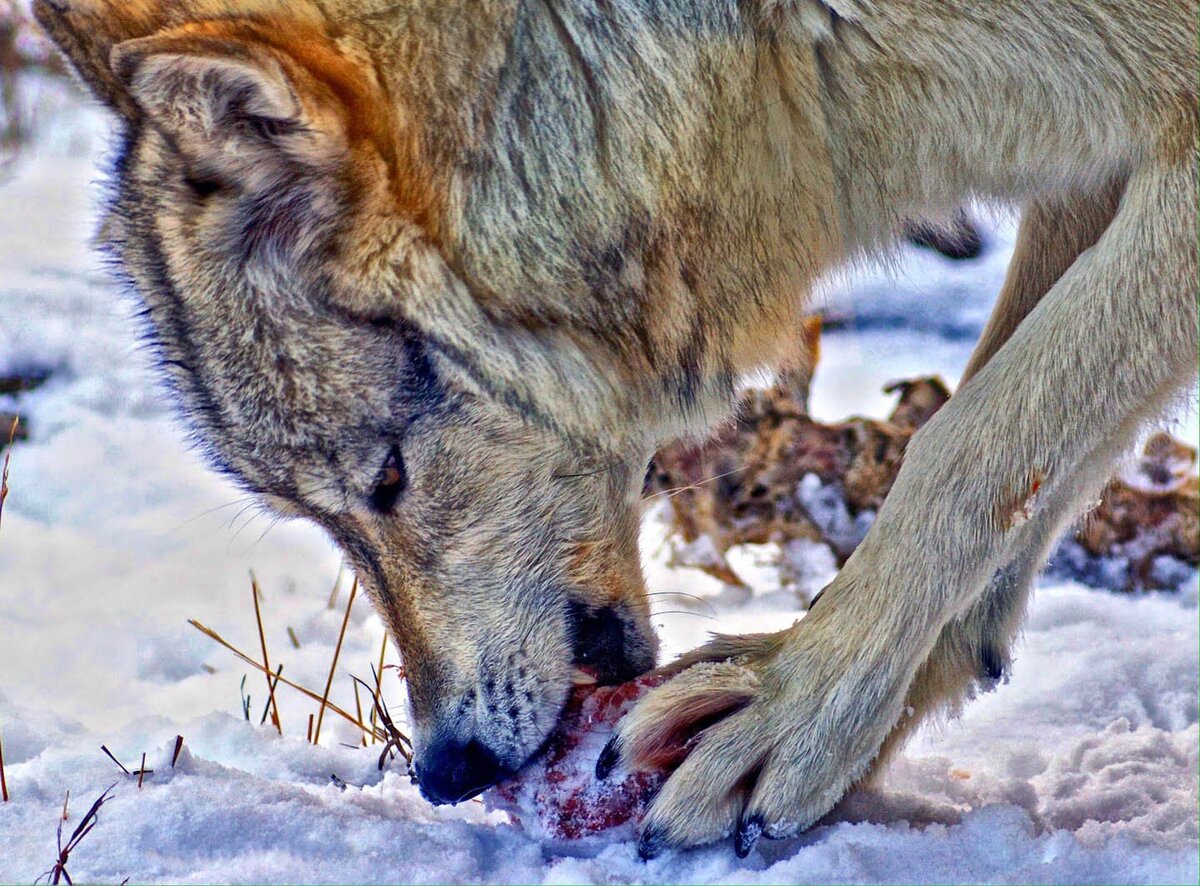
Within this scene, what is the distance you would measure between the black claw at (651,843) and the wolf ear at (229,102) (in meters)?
1.20

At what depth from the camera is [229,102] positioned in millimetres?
1924

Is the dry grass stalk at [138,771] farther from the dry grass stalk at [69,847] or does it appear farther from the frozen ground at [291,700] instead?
the dry grass stalk at [69,847]

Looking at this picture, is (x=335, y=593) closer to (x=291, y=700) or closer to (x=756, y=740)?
(x=291, y=700)

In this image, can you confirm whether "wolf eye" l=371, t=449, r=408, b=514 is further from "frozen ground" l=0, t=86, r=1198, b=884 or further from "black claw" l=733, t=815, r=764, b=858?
"black claw" l=733, t=815, r=764, b=858

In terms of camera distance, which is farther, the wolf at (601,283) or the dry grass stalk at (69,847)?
the wolf at (601,283)

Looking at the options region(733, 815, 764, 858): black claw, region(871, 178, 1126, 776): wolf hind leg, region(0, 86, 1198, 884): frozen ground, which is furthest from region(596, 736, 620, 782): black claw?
region(871, 178, 1126, 776): wolf hind leg

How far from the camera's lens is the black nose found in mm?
2246

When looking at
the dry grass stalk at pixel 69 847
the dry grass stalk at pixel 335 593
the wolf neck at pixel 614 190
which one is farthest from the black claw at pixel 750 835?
the dry grass stalk at pixel 335 593

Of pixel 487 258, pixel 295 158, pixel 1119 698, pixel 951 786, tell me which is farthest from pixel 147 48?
pixel 1119 698

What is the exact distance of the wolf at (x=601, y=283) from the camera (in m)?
2.10

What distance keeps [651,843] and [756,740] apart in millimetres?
242

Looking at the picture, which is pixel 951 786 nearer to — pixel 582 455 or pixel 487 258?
pixel 582 455

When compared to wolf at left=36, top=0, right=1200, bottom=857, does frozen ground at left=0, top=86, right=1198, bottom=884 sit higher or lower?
lower

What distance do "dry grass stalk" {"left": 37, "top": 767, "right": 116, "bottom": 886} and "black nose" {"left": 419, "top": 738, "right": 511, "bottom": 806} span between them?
21.1 inches
